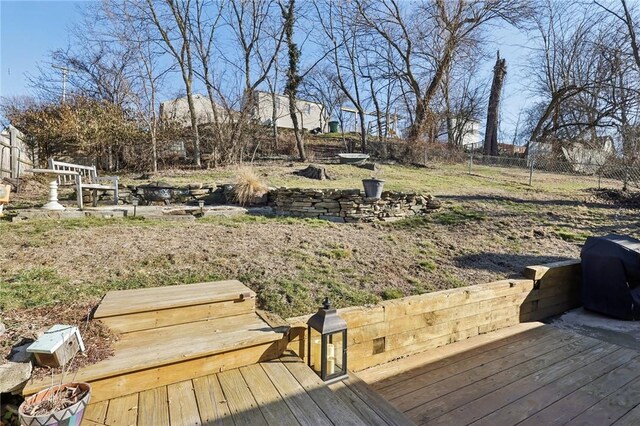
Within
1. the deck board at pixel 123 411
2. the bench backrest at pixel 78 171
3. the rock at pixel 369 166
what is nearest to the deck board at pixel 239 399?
the deck board at pixel 123 411

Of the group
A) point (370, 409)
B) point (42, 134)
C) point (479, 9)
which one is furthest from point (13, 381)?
point (479, 9)

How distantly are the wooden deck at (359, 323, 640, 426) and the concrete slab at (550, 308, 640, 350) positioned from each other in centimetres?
22

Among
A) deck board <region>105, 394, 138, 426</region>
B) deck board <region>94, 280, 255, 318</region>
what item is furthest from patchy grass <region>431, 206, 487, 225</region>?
deck board <region>105, 394, 138, 426</region>

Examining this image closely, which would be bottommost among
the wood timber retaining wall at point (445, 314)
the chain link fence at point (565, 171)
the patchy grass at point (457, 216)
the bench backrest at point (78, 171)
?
the wood timber retaining wall at point (445, 314)

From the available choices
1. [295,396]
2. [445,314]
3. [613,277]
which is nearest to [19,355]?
[295,396]

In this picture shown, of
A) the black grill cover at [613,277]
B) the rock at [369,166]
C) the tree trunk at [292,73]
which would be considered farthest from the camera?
the tree trunk at [292,73]

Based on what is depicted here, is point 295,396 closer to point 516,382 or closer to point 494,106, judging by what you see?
point 516,382

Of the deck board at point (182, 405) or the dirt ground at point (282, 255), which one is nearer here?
the deck board at point (182, 405)

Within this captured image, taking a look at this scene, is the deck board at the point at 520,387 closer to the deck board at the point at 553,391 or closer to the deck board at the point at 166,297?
the deck board at the point at 553,391

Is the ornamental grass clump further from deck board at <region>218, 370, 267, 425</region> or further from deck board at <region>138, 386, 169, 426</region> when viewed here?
deck board at <region>138, 386, 169, 426</region>

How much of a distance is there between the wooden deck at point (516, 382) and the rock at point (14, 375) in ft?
6.05

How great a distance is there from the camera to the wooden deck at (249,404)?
149cm

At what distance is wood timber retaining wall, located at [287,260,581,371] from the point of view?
2.39 m

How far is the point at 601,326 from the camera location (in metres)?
3.41
